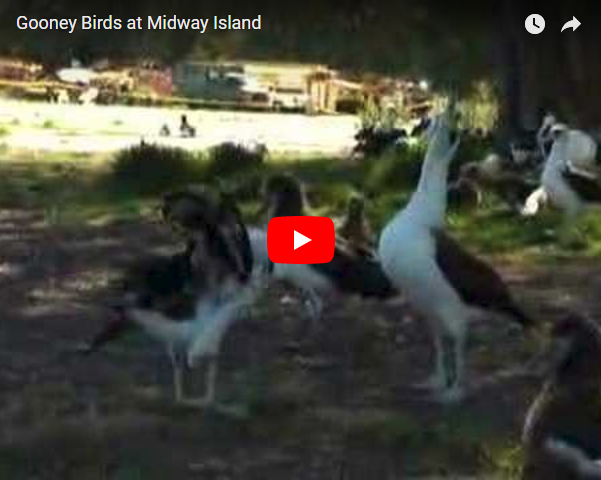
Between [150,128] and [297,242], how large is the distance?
1899cm

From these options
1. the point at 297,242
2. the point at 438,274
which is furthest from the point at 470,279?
the point at 297,242

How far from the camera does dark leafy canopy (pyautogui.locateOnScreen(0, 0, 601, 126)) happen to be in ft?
50.0

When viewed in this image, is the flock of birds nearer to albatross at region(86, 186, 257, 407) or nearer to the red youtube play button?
albatross at region(86, 186, 257, 407)

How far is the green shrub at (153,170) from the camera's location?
1888cm

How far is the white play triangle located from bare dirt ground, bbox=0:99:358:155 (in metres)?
12.3

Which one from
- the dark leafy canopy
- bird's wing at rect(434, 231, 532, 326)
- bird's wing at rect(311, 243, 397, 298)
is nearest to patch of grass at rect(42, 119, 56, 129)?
the dark leafy canopy

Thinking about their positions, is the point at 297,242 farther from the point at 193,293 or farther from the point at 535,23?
the point at 535,23

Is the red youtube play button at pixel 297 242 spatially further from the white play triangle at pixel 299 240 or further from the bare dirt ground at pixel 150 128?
the bare dirt ground at pixel 150 128

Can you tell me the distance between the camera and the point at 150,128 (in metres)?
29.7

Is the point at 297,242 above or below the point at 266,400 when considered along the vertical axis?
above

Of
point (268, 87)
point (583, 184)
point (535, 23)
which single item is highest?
point (535, 23)

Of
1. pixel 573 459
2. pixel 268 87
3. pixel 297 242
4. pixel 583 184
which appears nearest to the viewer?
pixel 573 459

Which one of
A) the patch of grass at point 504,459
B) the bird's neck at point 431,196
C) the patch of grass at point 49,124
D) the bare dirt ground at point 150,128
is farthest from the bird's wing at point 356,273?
the patch of grass at point 49,124

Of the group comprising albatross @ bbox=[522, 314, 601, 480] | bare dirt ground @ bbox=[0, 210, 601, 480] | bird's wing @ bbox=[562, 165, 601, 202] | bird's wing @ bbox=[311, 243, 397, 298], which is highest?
albatross @ bbox=[522, 314, 601, 480]
